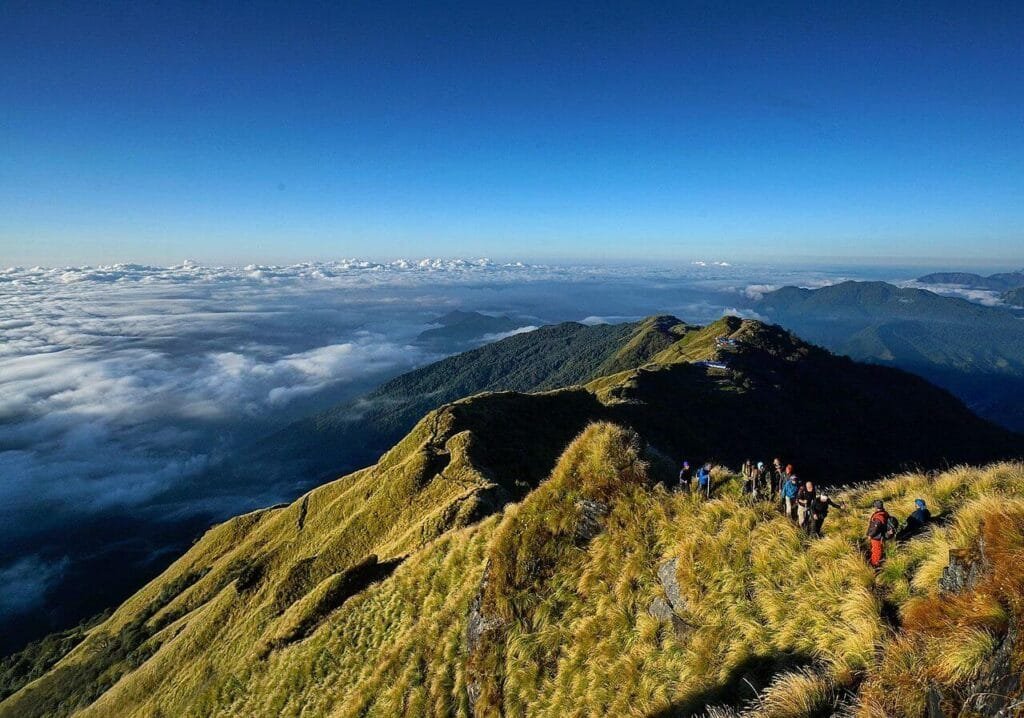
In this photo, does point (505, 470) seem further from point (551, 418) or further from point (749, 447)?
point (749, 447)

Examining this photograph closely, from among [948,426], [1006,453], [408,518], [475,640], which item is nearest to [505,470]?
[408,518]

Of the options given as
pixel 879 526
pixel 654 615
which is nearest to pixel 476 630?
pixel 654 615

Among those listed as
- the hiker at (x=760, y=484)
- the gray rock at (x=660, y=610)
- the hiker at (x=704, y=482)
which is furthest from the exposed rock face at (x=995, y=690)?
the hiker at (x=760, y=484)

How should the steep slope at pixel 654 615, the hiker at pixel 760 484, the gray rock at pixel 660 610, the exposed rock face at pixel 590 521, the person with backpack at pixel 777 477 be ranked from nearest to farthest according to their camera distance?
the steep slope at pixel 654 615 → the gray rock at pixel 660 610 → the exposed rock face at pixel 590 521 → the hiker at pixel 760 484 → the person with backpack at pixel 777 477

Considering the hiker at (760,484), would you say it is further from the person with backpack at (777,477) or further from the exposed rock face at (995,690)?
the exposed rock face at (995,690)

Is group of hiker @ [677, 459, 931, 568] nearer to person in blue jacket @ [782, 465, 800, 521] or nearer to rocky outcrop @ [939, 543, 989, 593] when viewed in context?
person in blue jacket @ [782, 465, 800, 521]

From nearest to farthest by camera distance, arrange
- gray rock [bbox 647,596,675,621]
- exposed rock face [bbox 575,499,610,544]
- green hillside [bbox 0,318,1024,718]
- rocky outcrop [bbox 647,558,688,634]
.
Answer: green hillside [bbox 0,318,1024,718] → rocky outcrop [bbox 647,558,688,634] → gray rock [bbox 647,596,675,621] → exposed rock face [bbox 575,499,610,544]

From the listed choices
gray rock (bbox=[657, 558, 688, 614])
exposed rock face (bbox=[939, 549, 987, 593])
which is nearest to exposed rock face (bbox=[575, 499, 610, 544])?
gray rock (bbox=[657, 558, 688, 614])
